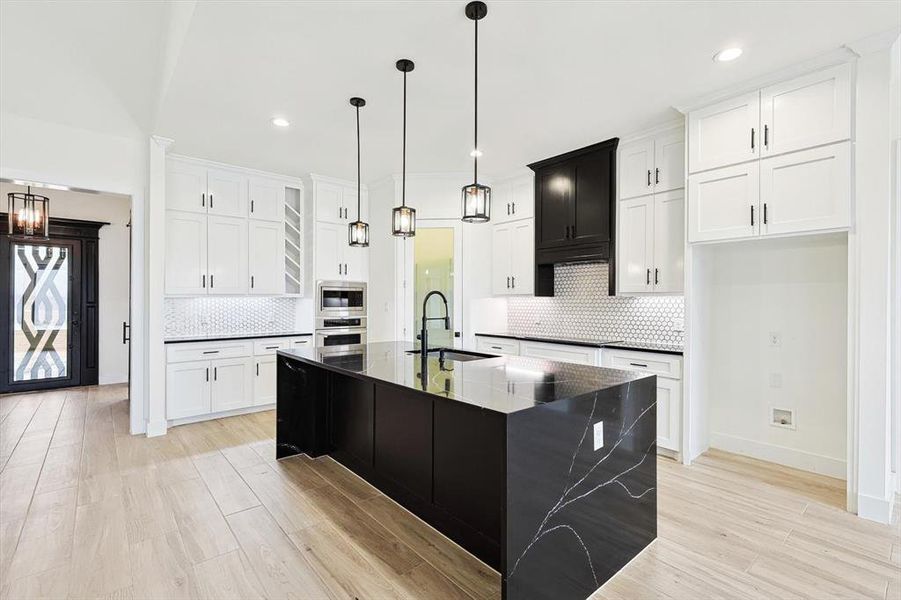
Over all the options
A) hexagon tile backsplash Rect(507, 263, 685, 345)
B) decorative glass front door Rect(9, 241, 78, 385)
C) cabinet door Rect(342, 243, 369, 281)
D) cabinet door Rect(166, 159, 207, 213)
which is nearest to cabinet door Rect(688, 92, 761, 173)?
hexagon tile backsplash Rect(507, 263, 685, 345)

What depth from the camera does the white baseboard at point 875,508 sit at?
103 inches

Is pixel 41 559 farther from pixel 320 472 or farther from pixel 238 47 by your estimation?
pixel 238 47

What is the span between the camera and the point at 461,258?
5.42 metres

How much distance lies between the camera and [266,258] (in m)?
5.32

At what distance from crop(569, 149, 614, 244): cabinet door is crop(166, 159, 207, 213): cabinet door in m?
3.98

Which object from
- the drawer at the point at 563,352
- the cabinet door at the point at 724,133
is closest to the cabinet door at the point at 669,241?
the cabinet door at the point at 724,133

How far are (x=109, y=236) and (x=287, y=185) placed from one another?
334cm

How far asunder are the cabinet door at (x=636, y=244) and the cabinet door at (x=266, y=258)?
3.87m

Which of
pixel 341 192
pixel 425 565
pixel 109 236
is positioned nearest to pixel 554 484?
pixel 425 565

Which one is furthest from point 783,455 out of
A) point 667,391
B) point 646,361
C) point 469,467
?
point 469,467

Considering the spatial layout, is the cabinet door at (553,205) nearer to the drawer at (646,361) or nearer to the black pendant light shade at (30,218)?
the drawer at (646,361)

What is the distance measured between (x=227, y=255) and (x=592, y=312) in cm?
410

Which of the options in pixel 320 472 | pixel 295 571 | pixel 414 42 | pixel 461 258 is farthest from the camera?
pixel 461 258

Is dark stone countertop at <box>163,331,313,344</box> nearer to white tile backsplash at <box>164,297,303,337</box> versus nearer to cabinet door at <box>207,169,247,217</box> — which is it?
white tile backsplash at <box>164,297,303,337</box>
